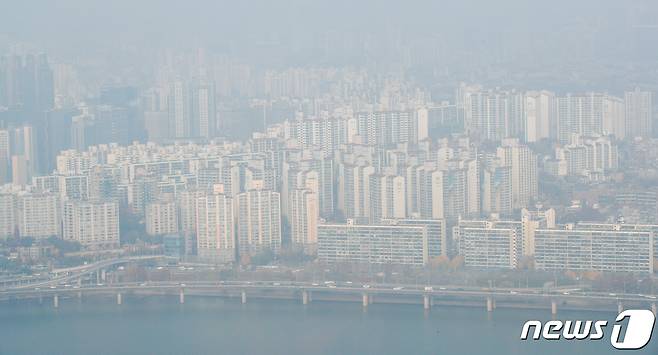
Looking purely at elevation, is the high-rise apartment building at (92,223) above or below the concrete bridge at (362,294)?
above

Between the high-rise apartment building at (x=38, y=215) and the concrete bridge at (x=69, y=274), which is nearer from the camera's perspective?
the concrete bridge at (x=69, y=274)

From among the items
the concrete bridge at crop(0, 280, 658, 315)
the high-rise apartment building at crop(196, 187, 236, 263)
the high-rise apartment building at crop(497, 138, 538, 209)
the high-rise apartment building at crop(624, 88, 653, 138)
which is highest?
the high-rise apartment building at crop(624, 88, 653, 138)

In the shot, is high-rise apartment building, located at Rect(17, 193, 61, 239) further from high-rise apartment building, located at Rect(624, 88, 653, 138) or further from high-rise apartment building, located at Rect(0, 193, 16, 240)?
high-rise apartment building, located at Rect(624, 88, 653, 138)

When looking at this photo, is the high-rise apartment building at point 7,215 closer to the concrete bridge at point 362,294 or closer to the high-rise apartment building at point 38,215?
the high-rise apartment building at point 38,215

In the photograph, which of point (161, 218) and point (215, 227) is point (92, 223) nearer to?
point (161, 218)

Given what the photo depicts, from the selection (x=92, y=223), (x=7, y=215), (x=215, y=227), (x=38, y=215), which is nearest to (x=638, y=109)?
(x=215, y=227)

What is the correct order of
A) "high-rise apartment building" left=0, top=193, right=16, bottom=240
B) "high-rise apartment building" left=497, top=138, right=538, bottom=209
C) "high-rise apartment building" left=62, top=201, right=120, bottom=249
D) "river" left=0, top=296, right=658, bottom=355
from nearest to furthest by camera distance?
"river" left=0, top=296, right=658, bottom=355 → "high-rise apartment building" left=62, top=201, right=120, bottom=249 → "high-rise apartment building" left=0, top=193, right=16, bottom=240 → "high-rise apartment building" left=497, top=138, right=538, bottom=209

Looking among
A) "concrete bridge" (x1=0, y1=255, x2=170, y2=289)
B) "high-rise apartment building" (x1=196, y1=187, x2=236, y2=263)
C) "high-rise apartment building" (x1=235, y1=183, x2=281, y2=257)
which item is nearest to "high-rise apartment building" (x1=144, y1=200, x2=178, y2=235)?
"high-rise apartment building" (x1=196, y1=187, x2=236, y2=263)

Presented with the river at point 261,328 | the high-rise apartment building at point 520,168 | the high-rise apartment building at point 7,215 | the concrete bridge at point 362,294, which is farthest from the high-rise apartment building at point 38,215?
the high-rise apartment building at point 520,168

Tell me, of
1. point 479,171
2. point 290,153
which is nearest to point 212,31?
point 290,153

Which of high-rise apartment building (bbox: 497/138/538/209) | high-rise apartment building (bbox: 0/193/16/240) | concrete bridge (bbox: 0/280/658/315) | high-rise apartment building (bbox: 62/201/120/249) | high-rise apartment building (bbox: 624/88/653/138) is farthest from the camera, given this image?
high-rise apartment building (bbox: 624/88/653/138)

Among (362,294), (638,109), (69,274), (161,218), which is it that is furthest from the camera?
(638,109)

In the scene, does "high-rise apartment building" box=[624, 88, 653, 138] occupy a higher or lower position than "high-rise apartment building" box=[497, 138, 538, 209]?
higher
